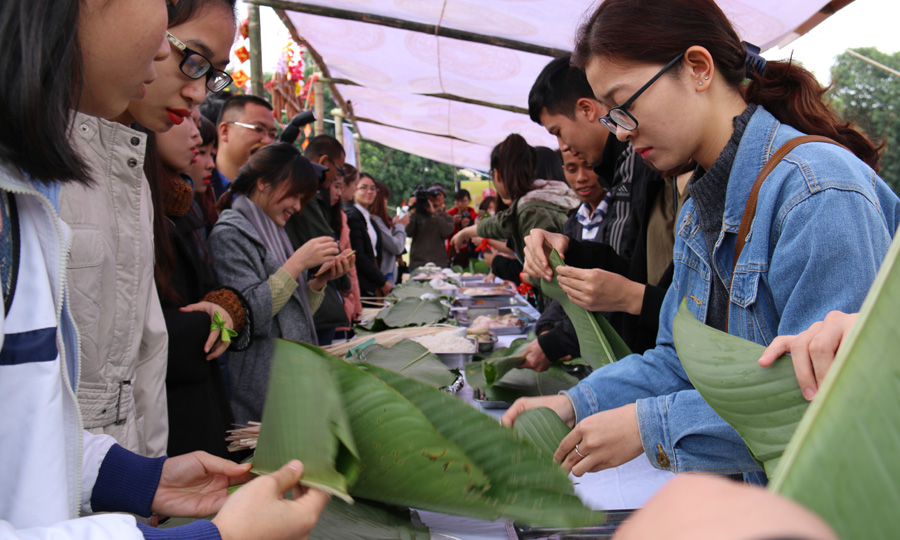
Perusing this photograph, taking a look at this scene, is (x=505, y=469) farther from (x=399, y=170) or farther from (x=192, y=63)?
(x=399, y=170)

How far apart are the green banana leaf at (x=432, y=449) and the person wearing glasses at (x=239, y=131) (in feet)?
8.38

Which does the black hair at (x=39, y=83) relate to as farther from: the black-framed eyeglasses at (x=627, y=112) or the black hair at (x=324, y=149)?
the black hair at (x=324, y=149)

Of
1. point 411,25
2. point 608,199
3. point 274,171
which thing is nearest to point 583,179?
point 608,199

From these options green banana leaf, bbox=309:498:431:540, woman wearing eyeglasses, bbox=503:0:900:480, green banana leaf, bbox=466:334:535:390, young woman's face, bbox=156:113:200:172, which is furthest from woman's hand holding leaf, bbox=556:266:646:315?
young woman's face, bbox=156:113:200:172

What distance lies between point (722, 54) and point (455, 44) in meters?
4.23

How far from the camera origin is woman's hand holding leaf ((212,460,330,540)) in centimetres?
70

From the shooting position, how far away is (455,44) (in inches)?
200

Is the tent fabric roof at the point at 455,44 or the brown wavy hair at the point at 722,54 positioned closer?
the brown wavy hair at the point at 722,54

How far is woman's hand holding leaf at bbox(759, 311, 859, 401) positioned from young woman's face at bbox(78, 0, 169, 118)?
95cm

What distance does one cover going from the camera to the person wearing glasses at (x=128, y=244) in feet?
4.06

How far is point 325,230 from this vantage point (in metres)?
3.49

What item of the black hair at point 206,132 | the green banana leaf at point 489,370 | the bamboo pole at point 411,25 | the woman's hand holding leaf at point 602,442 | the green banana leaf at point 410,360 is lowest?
the green banana leaf at point 410,360

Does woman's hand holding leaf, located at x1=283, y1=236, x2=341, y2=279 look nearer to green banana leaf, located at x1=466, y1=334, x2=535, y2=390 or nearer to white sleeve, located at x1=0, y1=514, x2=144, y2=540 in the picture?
green banana leaf, located at x1=466, y1=334, x2=535, y2=390

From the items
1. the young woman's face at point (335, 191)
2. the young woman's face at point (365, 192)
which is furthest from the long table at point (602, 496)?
the young woman's face at point (365, 192)
